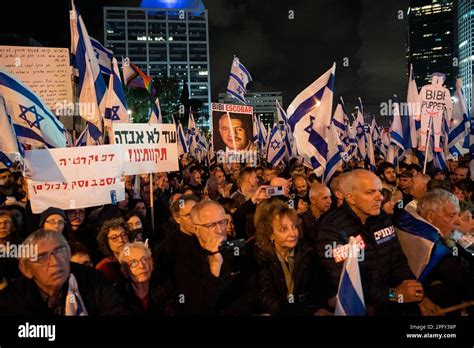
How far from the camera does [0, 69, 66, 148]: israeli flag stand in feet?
19.9

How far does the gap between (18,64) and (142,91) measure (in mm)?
55093

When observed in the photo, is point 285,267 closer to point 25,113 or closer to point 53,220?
point 53,220

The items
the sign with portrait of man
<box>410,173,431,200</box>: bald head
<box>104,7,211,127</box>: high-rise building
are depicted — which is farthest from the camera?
<box>104,7,211,127</box>: high-rise building

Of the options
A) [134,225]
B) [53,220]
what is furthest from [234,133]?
[53,220]

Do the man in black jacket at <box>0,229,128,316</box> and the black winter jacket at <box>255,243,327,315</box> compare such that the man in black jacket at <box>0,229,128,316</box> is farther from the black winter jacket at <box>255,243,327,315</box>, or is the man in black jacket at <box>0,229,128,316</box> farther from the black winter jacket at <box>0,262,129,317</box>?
the black winter jacket at <box>255,243,327,315</box>

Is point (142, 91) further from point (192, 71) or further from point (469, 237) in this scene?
point (192, 71)

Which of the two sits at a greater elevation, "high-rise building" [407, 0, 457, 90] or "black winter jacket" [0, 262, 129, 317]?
"high-rise building" [407, 0, 457, 90]

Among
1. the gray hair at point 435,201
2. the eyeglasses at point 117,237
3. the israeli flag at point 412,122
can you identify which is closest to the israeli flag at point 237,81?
the israeli flag at point 412,122

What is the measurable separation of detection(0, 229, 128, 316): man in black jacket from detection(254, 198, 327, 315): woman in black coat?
3.41ft

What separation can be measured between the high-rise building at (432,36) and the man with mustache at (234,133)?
154 meters

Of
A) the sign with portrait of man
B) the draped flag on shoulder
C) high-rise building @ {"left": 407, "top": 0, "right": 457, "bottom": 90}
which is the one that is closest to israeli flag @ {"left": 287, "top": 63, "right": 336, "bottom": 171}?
the sign with portrait of man

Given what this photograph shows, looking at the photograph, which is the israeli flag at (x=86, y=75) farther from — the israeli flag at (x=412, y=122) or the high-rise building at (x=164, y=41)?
the high-rise building at (x=164, y=41)

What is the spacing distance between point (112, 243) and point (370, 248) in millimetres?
2462

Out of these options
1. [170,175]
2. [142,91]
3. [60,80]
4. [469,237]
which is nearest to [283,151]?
[170,175]
